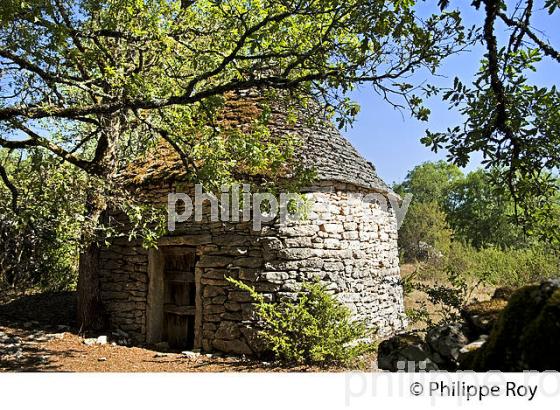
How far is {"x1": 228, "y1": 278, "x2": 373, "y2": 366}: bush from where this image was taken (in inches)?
254

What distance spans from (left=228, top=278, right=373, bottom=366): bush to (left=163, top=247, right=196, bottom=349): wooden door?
1.44 m

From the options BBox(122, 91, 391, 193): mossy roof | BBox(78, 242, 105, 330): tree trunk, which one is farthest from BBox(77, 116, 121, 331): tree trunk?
BBox(122, 91, 391, 193): mossy roof

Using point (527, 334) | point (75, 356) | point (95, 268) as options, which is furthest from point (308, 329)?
point (527, 334)

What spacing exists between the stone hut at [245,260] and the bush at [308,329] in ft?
0.88

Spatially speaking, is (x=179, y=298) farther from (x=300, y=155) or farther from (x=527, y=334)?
(x=527, y=334)

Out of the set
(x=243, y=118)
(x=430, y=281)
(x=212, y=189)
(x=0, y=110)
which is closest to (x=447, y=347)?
(x=212, y=189)

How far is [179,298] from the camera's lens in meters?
8.11

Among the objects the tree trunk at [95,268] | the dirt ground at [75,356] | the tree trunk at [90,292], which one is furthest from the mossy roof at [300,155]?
the dirt ground at [75,356]

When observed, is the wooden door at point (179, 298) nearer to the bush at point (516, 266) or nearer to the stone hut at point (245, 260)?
the stone hut at point (245, 260)

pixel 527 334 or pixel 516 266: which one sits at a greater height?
pixel 516 266

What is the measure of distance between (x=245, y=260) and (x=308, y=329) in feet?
5.31

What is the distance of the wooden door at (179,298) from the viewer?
796 centimetres

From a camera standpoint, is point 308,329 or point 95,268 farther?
point 95,268
